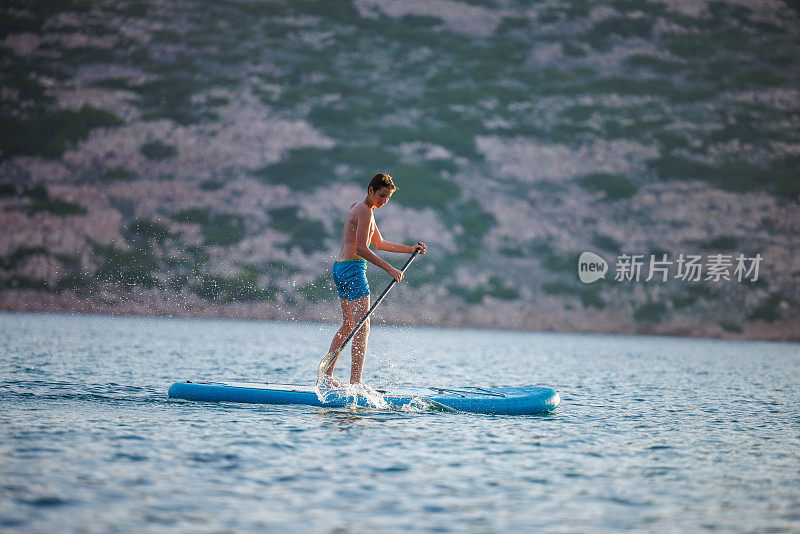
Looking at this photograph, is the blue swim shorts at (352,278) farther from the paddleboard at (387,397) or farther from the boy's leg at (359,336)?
the paddleboard at (387,397)

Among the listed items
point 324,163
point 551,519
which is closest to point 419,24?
point 324,163

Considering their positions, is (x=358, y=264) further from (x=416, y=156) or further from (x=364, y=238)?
(x=416, y=156)

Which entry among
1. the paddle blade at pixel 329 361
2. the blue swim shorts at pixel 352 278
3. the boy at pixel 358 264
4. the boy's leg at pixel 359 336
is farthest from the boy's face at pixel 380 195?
the paddle blade at pixel 329 361

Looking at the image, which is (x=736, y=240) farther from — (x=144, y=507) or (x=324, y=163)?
(x=144, y=507)

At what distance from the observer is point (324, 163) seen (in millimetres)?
64375

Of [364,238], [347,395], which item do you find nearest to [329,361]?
[347,395]

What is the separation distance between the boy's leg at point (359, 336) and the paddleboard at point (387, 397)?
0.37 m

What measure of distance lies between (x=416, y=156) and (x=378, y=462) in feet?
190

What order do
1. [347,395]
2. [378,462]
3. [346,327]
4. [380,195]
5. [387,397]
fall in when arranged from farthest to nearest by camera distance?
[387,397], [347,395], [346,327], [380,195], [378,462]

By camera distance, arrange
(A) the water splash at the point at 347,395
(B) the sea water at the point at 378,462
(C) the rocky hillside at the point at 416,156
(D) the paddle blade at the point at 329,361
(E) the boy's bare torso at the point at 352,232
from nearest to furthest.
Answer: (B) the sea water at the point at 378,462 < (E) the boy's bare torso at the point at 352,232 < (D) the paddle blade at the point at 329,361 < (A) the water splash at the point at 347,395 < (C) the rocky hillside at the point at 416,156

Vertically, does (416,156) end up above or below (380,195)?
above

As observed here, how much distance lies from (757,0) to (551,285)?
50.1 metres

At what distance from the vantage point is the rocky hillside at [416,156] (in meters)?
55.2

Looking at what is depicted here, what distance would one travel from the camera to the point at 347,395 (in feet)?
41.1
